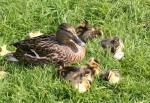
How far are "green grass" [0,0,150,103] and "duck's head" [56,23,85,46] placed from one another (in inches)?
11.2

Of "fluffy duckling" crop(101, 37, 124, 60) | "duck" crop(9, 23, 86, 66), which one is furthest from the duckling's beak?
"fluffy duckling" crop(101, 37, 124, 60)

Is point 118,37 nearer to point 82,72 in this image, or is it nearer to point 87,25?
point 87,25

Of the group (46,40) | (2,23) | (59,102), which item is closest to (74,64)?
Result: (46,40)

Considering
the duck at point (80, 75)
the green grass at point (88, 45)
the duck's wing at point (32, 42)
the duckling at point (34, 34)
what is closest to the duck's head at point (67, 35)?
the duck's wing at point (32, 42)

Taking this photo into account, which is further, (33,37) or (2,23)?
(2,23)

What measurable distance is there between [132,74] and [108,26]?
1131mm

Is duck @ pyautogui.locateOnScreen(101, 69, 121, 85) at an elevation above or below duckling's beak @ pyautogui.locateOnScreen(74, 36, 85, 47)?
below

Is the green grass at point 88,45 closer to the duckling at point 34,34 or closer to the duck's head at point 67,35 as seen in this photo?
the duckling at point 34,34

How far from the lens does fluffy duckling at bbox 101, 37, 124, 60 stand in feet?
21.8

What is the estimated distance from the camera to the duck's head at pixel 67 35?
21.3 feet

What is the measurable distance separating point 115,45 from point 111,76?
0.65 metres

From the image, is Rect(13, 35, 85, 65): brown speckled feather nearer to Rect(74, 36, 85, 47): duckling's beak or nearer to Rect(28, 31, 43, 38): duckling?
Rect(74, 36, 85, 47): duckling's beak

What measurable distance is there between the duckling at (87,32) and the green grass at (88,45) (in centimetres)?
11

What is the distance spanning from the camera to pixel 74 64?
6.55 meters
